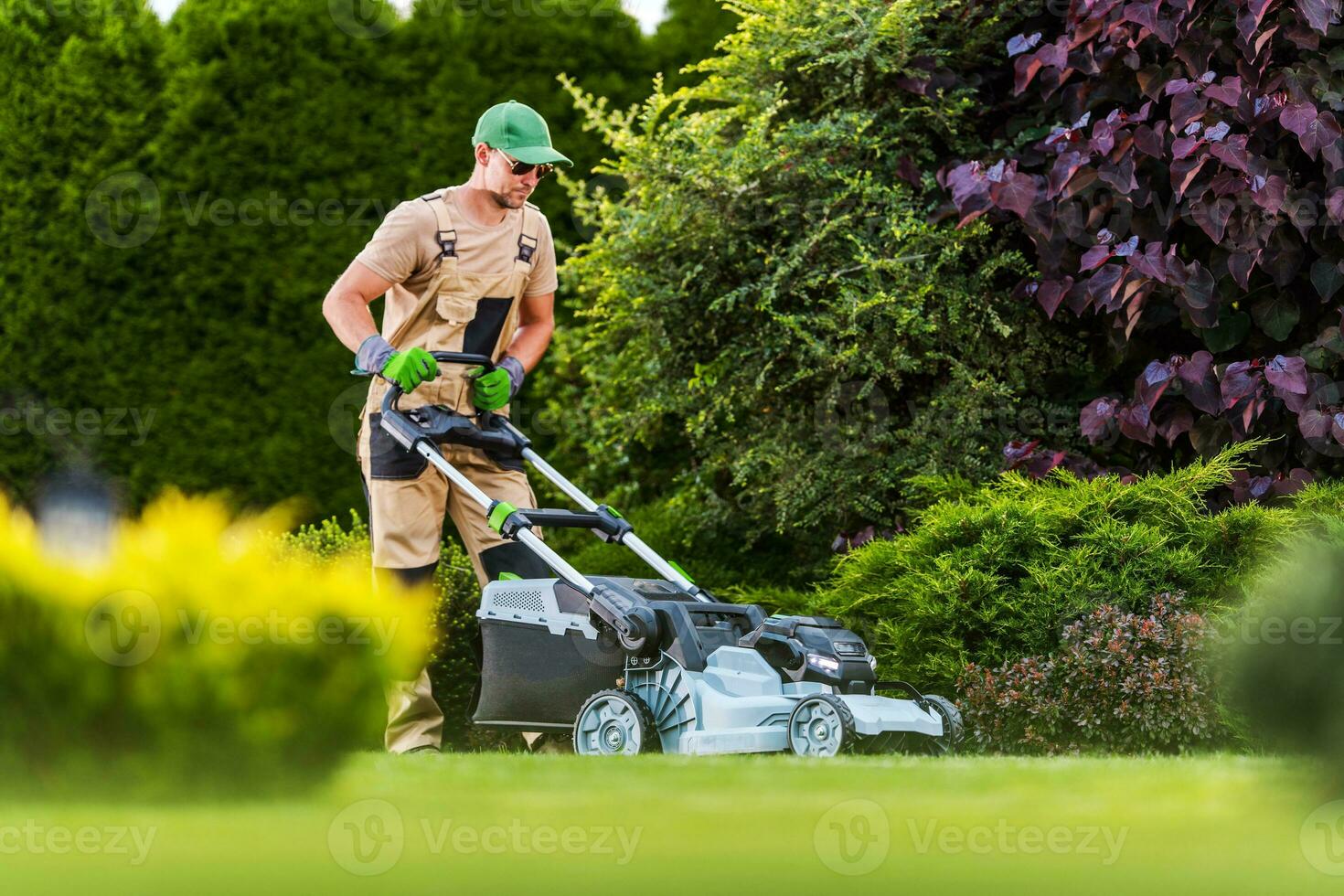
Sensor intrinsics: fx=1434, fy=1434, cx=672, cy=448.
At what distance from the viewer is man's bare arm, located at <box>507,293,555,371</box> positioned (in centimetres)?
557

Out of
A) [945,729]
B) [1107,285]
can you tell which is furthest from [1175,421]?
[945,729]

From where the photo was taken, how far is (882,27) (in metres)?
6.43

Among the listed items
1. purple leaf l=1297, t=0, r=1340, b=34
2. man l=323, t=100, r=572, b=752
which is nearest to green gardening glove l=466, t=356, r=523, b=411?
man l=323, t=100, r=572, b=752

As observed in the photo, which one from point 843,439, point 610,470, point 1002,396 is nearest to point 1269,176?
point 1002,396

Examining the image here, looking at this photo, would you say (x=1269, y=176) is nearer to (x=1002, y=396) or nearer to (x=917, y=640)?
(x=1002, y=396)

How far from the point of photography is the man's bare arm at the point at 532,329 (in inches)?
219

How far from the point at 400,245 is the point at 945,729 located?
2485mm

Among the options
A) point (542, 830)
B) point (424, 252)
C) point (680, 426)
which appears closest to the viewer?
point (542, 830)

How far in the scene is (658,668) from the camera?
4.39 meters

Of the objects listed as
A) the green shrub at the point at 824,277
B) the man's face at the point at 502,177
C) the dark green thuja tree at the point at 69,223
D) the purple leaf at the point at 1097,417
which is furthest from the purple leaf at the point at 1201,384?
the dark green thuja tree at the point at 69,223

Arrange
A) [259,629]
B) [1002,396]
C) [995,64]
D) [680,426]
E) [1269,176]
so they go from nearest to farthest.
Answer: [259,629] → [1269,176] → [1002,396] → [995,64] → [680,426]

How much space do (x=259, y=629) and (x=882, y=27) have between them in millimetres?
4377

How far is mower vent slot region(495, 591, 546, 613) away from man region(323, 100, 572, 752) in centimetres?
54

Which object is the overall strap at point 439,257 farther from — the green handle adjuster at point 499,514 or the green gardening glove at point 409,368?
the green handle adjuster at point 499,514
